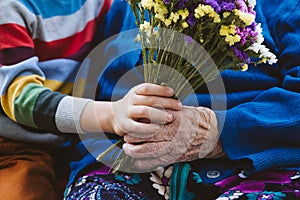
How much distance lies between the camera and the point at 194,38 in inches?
37.6

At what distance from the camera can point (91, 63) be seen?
1.31 metres

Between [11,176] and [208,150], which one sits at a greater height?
[208,150]

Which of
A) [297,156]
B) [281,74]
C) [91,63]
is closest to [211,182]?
[297,156]

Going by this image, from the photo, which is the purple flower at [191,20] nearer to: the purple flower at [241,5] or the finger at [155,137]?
the purple flower at [241,5]

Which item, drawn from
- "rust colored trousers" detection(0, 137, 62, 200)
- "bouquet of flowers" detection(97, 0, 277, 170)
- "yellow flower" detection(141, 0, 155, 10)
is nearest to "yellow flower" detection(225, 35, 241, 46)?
"bouquet of flowers" detection(97, 0, 277, 170)

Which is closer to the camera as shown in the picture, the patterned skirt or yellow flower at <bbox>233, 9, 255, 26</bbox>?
yellow flower at <bbox>233, 9, 255, 26</bbox>

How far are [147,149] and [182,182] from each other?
0.12 meters

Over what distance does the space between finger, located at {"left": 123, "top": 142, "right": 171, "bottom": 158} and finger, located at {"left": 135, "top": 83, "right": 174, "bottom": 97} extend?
0.11 meters

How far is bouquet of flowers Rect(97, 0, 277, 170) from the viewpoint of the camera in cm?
93

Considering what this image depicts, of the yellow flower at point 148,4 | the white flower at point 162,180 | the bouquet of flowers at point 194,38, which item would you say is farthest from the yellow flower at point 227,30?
the white flower at point 162,180

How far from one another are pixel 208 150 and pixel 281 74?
0.89 ft

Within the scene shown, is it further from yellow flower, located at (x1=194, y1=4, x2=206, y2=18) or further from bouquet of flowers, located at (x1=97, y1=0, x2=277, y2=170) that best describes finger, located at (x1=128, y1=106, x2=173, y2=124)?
yellow flower, located at (x1=194, y1=4, x2=206, y2=18)

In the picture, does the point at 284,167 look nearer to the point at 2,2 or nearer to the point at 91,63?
the point at 91,63

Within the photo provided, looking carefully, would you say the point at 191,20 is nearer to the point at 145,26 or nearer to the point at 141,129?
the point at 145,26
